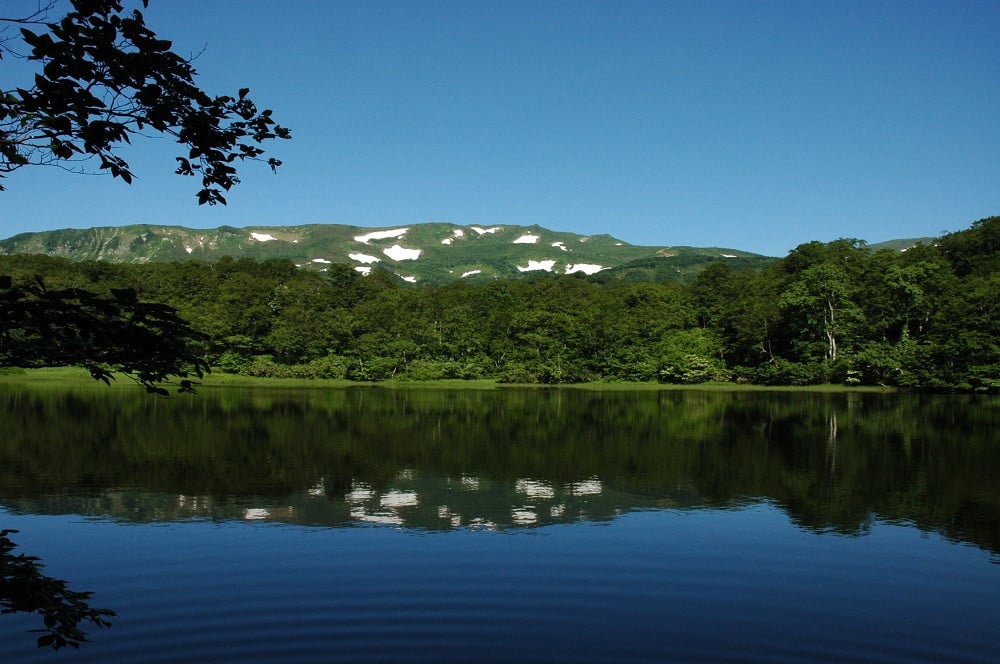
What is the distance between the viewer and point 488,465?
72.2 feet

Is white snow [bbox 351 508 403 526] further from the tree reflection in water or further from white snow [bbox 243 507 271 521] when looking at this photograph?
the tree reflection in water

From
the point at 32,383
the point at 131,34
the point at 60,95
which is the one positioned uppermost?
the point at 131,34

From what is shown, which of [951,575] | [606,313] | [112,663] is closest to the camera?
[112,663]

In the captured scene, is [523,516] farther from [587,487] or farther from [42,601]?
[42,601]

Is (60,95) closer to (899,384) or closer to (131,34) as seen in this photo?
(131,34)

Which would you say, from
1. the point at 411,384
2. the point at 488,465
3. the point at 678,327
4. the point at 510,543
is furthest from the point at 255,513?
the point at 678,327

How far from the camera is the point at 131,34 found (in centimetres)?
513

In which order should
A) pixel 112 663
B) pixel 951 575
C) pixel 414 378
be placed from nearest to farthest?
pixel 112 663, pixel 951 575, pixel 414 378

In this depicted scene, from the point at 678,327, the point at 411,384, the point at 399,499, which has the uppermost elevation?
the point at 678,327

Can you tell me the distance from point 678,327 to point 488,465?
198 ft

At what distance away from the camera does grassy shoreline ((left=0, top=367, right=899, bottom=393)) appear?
64.0 metres

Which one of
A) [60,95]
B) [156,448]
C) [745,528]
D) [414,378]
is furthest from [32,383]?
[60,95]

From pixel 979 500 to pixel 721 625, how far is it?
10.6m

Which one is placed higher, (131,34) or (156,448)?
(131,34)
